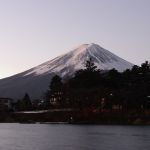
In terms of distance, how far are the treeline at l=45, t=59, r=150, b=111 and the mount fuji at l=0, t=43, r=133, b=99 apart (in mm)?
79741

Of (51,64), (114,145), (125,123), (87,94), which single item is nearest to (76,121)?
(87,94)

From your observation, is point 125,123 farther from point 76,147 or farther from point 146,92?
point 76,147

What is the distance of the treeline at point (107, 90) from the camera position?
50.2 meters

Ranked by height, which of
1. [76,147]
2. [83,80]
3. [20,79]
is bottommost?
[76,147]

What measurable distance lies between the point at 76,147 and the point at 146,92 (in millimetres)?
26484

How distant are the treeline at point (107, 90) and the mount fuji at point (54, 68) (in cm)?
7974

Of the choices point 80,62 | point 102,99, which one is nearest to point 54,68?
point 80,62

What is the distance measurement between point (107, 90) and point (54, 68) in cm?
9847

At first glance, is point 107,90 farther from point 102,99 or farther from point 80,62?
point 80,62

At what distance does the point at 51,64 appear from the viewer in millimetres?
162375

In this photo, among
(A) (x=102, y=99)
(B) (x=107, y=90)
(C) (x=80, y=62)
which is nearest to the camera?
(B) (x=107, y=90)

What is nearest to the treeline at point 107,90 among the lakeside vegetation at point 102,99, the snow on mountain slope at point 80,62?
the lakeside vegetation at point 102,99

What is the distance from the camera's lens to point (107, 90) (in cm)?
5412

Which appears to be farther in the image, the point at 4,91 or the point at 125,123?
the point at 4,91
